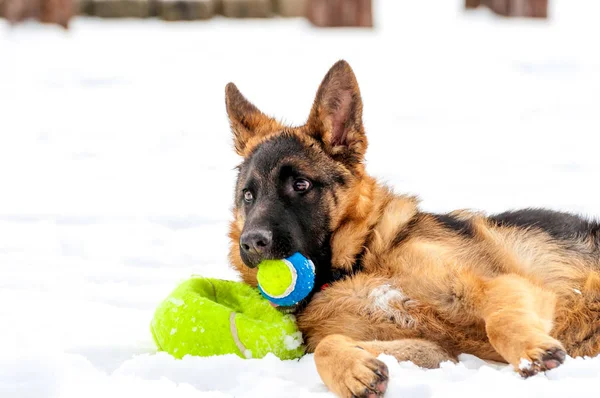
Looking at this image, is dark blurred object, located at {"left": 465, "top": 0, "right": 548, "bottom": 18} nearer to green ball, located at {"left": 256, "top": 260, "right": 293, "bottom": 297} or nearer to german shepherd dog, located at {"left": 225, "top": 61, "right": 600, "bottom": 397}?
german shepherd dog, located at {"left": 225, "top": 61, "right": 600, "bottom": 397}

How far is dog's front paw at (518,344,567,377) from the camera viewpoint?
129 inches

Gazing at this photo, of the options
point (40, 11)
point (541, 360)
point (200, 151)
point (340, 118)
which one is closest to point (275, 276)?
point (340, 118)

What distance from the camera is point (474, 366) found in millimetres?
3732

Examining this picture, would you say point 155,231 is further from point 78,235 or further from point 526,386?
point 526,386

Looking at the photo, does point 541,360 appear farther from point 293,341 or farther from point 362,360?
point 293,341

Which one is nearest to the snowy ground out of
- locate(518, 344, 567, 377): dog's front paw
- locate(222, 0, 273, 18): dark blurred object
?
locate(518, 344, 567, 377): dog's front paw

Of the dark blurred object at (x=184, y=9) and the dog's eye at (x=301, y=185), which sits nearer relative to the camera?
the dog's eye at (x=301, y=185)

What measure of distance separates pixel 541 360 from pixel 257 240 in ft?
4.52

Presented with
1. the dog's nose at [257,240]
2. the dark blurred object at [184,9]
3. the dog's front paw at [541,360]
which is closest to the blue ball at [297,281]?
the dog's nose at [257,240]

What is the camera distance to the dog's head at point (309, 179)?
4.16 m

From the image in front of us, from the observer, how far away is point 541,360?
3297 mm

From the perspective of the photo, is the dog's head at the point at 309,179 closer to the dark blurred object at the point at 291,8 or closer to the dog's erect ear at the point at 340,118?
the dog's erect ear at the point at 340,118

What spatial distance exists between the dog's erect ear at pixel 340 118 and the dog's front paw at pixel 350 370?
1.27 metres

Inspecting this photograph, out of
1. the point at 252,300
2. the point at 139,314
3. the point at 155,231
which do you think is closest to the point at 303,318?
the point at 252,300
